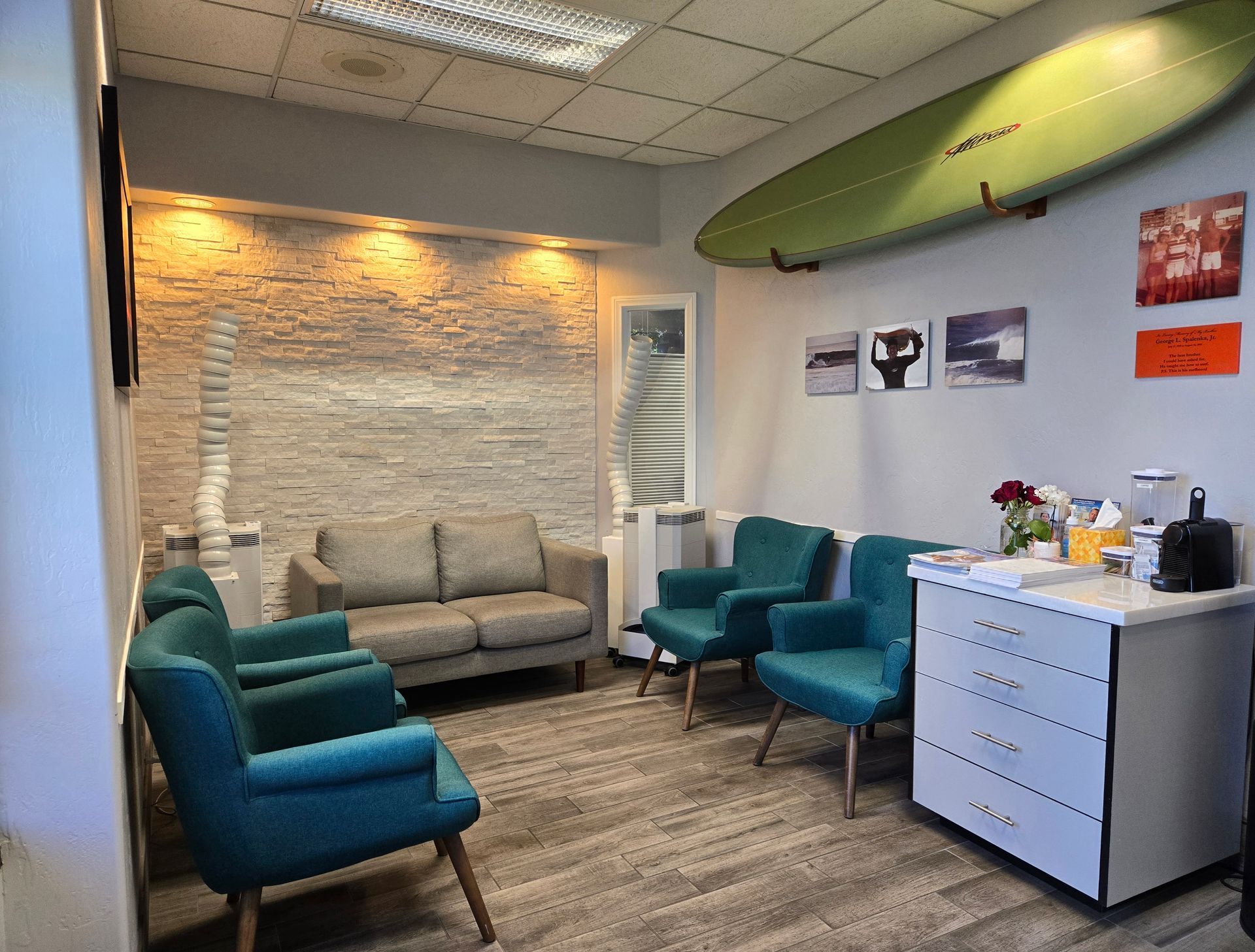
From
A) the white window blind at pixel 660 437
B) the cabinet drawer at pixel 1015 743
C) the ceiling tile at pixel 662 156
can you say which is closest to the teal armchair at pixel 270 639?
the cabinet drawer at pixel 1015 743

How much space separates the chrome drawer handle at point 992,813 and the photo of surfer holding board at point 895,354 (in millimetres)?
1836

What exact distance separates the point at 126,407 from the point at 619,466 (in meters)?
2.86

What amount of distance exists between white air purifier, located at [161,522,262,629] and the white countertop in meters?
3.21

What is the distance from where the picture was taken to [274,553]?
462cm

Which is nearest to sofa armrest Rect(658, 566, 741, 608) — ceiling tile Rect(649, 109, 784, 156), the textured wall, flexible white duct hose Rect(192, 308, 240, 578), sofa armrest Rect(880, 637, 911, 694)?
the textured wall

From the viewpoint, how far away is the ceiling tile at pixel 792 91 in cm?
384

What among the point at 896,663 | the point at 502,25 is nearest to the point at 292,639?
the point at 896,663

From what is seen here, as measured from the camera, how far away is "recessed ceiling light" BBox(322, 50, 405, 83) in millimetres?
3693

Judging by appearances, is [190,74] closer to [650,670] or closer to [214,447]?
[214,447]

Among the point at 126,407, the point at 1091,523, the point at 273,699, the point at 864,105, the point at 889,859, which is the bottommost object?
the point at 889,859

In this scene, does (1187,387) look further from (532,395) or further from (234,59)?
(234,59)

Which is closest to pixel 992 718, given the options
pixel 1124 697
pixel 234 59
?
pixel 1124 697

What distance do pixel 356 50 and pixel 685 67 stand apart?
1472 millimetres

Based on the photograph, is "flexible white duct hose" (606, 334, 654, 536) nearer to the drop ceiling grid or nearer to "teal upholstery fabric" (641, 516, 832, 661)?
"teal upholstery fabric" (641, 516, 832, 661)
